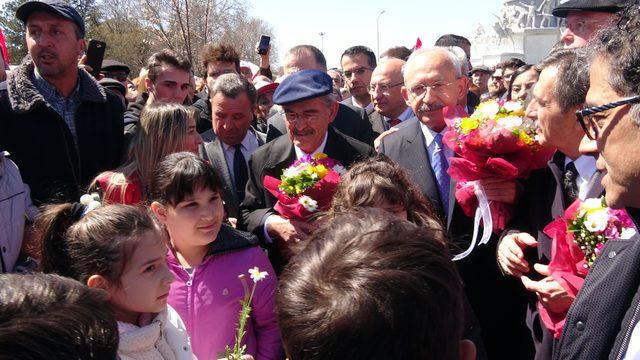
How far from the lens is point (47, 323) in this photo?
3.23ft

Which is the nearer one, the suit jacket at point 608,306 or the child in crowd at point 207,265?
the suit jacket at point 608,306

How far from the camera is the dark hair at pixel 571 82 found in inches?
95.8

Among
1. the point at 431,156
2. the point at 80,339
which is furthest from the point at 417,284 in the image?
the point at 431,156

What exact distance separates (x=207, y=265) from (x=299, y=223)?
57cm

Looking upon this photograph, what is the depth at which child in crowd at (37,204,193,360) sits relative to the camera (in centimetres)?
218

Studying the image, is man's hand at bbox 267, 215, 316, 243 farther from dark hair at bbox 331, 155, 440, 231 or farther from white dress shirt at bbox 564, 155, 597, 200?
white dress shirt at bbox 564, 155, 597, 200

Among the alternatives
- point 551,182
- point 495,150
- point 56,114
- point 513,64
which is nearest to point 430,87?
point 495,150

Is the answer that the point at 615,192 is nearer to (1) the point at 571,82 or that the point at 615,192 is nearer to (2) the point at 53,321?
(1) the point at 571,82

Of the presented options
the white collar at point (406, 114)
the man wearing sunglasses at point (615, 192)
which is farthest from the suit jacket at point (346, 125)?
the man wearing sunglasses at point (615, 192)

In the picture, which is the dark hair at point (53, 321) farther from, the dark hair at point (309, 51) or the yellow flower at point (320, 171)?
the dark hair at point (309, 51)

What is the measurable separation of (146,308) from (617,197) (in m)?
1.77

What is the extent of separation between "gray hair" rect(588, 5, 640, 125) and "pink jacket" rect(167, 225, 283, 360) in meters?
1.75

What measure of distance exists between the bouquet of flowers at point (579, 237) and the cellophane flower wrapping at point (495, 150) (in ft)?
1.50

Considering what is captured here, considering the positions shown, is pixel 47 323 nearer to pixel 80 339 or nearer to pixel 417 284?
pixel 80 339
